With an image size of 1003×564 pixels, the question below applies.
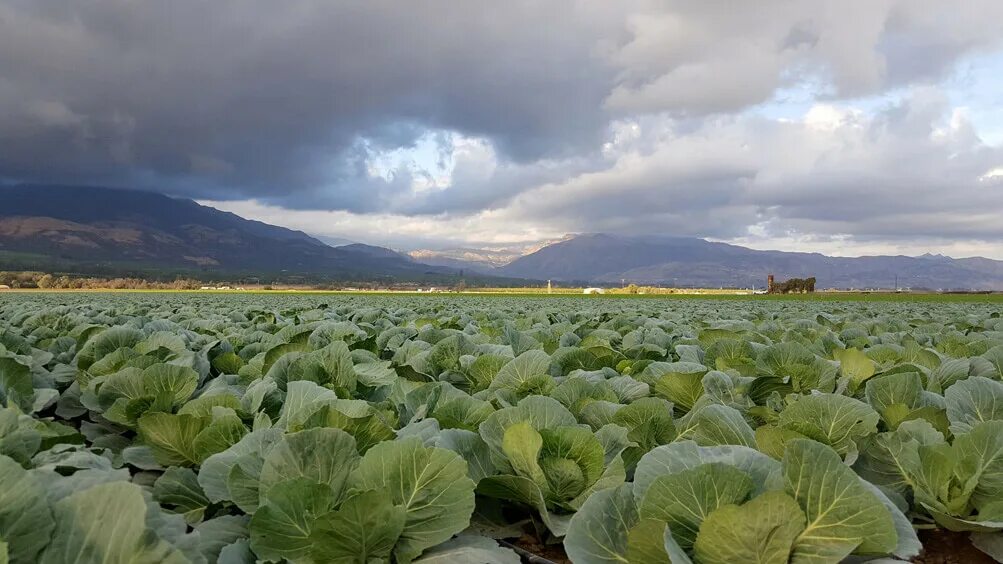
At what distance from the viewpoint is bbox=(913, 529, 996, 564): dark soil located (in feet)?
5.75

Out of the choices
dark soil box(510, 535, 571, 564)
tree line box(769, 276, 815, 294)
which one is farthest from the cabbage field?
tree line box(769, 276, 815, 294)

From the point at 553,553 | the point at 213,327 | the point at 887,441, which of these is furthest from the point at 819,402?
the point at 213,327

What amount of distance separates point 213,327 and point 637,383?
15.2ft

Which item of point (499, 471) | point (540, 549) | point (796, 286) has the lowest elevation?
point (540, 549)

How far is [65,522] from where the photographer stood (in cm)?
117

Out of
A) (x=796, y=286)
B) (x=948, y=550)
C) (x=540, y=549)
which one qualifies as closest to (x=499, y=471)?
(x=540, y=549)

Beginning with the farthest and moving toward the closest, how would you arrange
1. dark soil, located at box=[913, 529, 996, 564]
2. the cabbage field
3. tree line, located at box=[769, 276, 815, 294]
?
1. tree line, located at box=[769, 276, 815, 294]
2. dark soil, located at box=[913, 529, 996, 564]
3. the cabbage field

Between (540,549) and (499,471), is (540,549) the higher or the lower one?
the lower one

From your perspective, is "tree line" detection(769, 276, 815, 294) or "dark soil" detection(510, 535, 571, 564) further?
"tree line" detection(769, 276, 815, 294)

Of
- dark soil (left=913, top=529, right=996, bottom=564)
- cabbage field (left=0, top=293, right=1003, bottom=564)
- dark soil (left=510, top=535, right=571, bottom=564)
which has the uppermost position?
cabbage field (left=0, top=293, right=1003, bottom=564)

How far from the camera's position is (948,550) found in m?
1.80

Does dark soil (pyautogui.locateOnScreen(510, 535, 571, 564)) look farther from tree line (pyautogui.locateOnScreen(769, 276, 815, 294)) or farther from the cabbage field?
tree line (pyautogui.locateOnScreen(769, 276, 815, 294))

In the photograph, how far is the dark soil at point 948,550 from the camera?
1.75 meters

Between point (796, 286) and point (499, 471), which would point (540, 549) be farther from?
point (796, 286)
